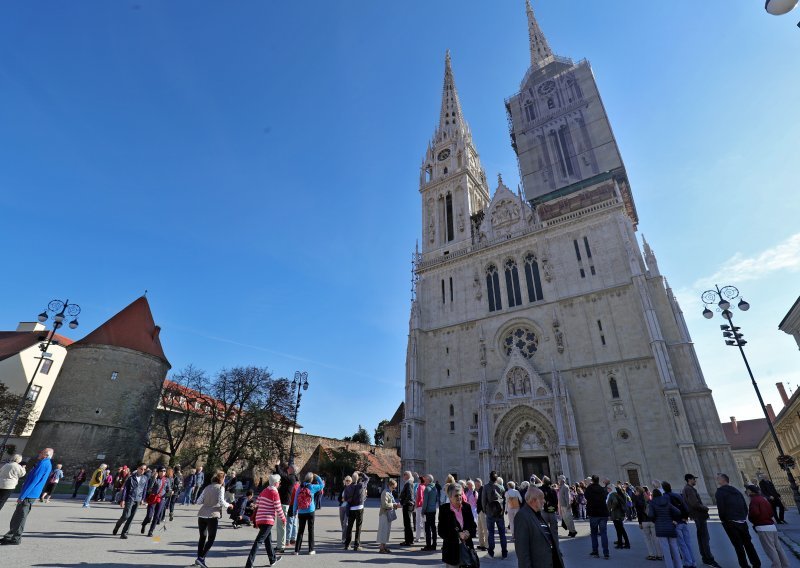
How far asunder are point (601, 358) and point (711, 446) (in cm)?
676

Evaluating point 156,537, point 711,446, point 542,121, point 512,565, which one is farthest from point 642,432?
point 542,121

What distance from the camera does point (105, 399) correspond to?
27.1 meters

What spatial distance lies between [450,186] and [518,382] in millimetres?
21577

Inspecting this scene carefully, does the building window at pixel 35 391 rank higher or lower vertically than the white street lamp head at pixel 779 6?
higher

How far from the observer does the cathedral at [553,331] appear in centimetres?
2269

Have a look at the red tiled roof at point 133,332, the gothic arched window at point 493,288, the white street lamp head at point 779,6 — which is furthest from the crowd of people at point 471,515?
the red tiled roof at point 133,332

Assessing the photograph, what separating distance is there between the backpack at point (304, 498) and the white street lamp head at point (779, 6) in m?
10.7

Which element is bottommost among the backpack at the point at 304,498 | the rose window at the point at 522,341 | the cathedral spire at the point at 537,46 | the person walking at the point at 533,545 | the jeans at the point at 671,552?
the jeans at the point at 671,552

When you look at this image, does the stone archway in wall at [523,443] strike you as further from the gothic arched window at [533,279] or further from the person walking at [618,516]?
the person walking at [618,516]

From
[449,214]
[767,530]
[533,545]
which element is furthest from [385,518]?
[449,214]

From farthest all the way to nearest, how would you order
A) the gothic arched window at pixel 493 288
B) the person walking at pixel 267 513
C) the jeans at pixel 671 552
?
the gothic arched window at pixel 493 288 → the jeans at pixel 671 552 → the person walking at pixel 267 513

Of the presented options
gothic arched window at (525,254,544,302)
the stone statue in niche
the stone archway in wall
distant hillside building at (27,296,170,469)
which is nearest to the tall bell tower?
gothic arched window at (525,254,544,302)

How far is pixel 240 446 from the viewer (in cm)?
2605

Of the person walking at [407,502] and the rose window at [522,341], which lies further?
the rose window at [522,341]
